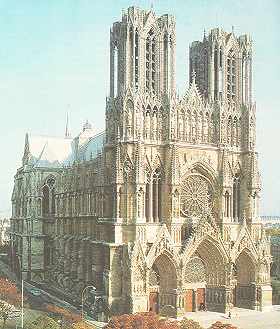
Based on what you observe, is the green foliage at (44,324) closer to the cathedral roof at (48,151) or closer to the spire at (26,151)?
the cathedral roof at (48,151)

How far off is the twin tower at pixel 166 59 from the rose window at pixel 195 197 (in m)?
8.76

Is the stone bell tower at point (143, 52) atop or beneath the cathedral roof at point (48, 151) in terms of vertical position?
atop

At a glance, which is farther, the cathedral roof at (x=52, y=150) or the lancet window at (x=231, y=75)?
the cathedral roof at (x=52, y=150)

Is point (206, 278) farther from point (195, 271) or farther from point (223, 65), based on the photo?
point (223, 65)

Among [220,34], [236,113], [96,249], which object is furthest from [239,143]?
[96,249]

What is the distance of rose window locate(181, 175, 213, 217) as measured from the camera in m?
54.8

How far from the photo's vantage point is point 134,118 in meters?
51.4

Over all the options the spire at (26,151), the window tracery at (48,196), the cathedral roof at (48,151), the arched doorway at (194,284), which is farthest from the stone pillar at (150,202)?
the spire at (26,151)

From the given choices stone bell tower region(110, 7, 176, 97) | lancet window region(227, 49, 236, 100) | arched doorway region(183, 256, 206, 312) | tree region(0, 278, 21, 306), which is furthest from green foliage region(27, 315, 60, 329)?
lancet window region(227, 49, 236, 100)

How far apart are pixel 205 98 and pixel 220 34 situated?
22.5ft

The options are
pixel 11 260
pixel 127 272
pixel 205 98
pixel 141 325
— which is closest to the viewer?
pixel 141 325

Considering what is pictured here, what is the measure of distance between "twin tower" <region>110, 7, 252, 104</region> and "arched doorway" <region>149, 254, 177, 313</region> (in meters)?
16.1

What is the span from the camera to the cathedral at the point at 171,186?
165 ft

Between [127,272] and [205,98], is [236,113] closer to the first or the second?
[205,98]
